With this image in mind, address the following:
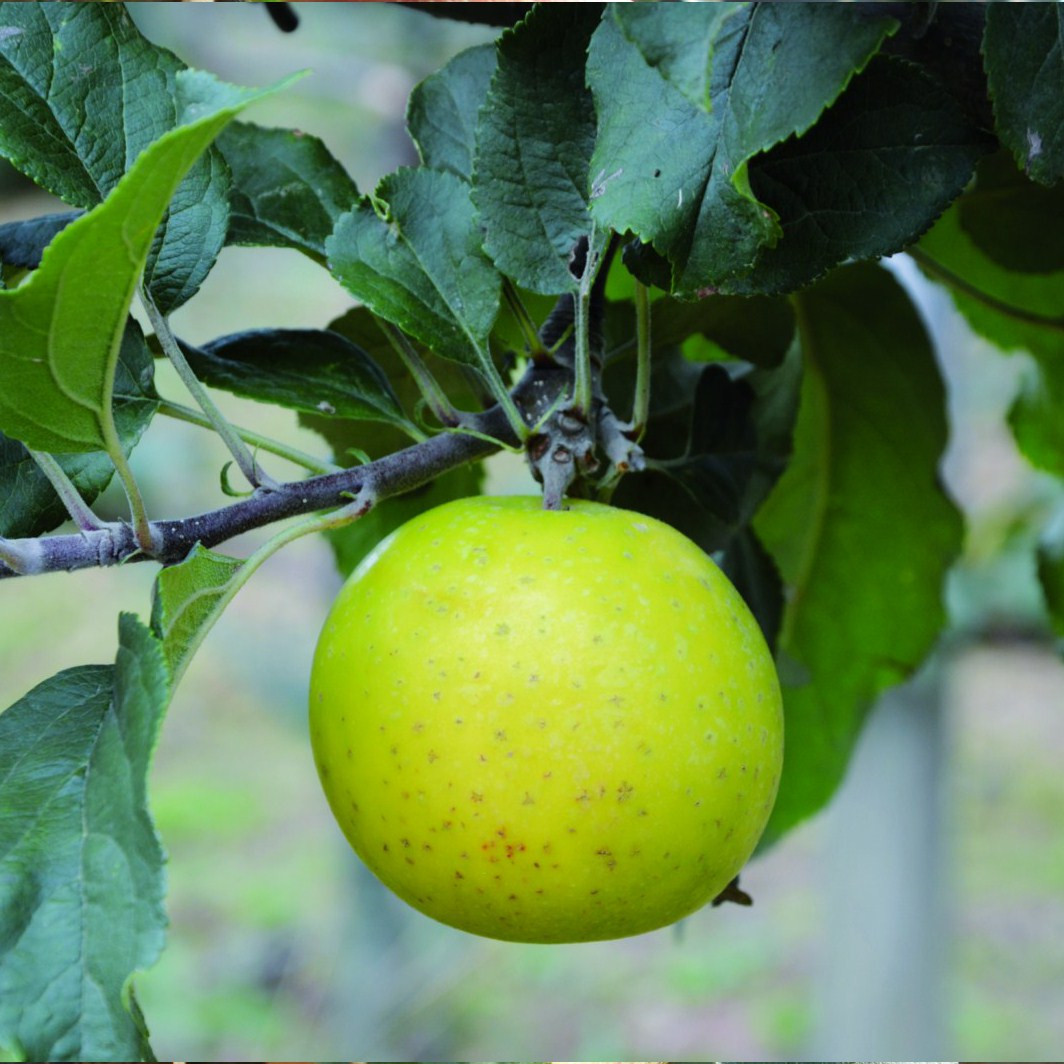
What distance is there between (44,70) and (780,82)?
218 millimetres

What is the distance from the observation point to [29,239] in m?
0.42

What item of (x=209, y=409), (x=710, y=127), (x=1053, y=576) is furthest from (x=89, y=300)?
(x=1053, y=576)

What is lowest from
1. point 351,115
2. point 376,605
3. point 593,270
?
point 376,605

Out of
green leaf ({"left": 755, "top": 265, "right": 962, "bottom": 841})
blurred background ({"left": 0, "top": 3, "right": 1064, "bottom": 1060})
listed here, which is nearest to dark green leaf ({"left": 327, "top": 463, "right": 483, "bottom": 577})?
green leaf ({"left": 755, "top": 265, "right": 962, "bottom": 841})

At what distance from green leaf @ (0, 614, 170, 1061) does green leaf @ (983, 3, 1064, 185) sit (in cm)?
28

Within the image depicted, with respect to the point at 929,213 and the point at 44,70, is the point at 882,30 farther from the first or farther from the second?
the point at 44,70

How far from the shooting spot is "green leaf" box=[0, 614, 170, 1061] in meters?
0.29

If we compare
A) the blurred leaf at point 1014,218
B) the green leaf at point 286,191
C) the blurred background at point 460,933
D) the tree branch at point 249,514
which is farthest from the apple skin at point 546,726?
the blurred background at point 460,933

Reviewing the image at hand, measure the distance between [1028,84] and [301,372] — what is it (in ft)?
0.82

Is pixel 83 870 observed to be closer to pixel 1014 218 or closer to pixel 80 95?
pixel 80 95

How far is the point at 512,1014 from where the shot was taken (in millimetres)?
2473

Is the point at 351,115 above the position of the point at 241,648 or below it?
above

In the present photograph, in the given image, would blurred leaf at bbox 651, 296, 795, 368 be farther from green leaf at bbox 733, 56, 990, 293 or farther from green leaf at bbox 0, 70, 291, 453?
green leaf at bbox 0, 70, 291, 453

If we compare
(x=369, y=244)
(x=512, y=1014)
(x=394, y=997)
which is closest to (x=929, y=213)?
(x=369, y=244)
